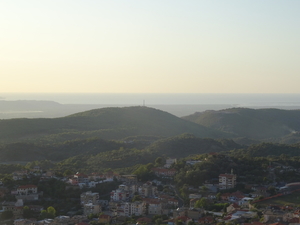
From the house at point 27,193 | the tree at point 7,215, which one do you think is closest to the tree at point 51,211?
the tree at point 7,215

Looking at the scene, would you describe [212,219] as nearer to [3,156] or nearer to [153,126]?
[3,156]

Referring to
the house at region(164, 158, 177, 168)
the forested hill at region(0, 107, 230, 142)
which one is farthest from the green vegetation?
the forested hill at region(0, 107, 230, 142)

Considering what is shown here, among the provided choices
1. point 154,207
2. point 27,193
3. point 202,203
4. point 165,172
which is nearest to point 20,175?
point 27,193

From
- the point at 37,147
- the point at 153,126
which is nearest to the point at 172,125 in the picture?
the point at 153,126

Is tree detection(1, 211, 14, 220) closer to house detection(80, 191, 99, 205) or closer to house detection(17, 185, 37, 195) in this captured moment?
house detection(17, 185, 37, 195)

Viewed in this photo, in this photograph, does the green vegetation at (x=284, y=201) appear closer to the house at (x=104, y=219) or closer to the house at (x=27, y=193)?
the house at (x=104, y=219)

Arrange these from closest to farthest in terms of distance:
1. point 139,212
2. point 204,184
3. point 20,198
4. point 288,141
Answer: point 139,212, point 20,198, point 204,184, point 288,141
